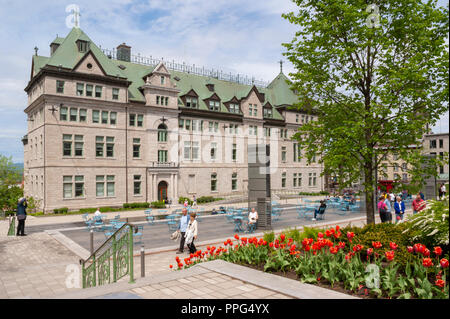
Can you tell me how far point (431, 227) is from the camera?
7703 millimetres

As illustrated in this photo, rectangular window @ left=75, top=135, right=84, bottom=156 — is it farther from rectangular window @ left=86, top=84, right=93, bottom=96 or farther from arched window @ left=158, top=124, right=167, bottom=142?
arched window @ left=158, top=124, right=167, bottom=142

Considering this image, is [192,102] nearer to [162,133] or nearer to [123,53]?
[162,133]

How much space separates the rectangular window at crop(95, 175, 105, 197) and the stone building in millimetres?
111

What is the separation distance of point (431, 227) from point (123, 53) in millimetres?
46719

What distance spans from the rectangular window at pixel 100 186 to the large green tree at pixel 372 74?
29.0m

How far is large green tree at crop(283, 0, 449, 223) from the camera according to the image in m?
13.1

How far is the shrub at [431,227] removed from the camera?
7.37 m

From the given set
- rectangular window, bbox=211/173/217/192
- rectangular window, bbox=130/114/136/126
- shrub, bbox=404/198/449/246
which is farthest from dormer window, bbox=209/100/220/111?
shrub, bbox=404/198/449/246

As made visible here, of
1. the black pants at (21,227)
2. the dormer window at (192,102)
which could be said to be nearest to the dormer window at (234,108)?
the dormer window at (192,102)

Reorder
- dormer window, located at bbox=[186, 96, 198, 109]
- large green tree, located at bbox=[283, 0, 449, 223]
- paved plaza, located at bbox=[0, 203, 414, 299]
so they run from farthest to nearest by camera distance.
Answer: dormer window, located at bbox=[186, 96, 198, 109], large green tree, located at bbox=[283, 0, 449, 223], paved plaza, located at bbox=[0, 203, 414, 299]

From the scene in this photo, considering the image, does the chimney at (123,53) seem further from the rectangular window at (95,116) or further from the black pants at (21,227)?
the black pants at (21,227)

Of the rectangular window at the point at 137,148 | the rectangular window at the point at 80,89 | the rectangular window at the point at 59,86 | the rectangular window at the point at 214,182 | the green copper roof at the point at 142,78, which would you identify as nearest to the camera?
the rectangular window at the point at 59,86
